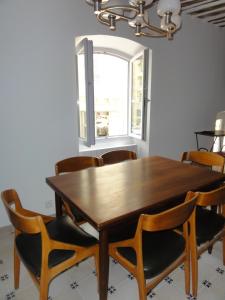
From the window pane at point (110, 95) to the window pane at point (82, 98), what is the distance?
30.5 inches

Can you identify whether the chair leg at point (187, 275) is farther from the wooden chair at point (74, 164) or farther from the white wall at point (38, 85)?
the white wall at point (38, 85)

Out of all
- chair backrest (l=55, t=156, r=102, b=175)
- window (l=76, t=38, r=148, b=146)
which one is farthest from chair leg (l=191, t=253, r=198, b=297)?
window (l=76, t=38, r=148, b=146)

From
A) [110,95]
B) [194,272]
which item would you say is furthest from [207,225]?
[110,95]

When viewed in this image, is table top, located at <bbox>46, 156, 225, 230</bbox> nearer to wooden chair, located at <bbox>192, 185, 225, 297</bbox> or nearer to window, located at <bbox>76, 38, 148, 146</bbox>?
wooden chair, located at <bbox>192, 185, 225, 297</bbox>

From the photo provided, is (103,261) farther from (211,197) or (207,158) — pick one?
(207,158)

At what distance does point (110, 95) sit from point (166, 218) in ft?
9.13

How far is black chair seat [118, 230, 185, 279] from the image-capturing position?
3.98ft

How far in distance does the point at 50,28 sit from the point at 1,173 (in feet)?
5.04

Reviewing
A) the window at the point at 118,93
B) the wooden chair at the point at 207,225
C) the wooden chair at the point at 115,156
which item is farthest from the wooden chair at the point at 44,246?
the window at the point at 118,93

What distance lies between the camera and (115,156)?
2344mm

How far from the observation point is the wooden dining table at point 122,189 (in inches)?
46.8

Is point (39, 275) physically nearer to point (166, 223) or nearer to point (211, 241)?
point (166, 223)

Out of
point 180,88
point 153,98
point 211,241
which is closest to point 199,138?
point 180,88

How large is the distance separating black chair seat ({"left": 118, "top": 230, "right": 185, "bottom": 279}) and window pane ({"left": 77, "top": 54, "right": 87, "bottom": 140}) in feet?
4.92
